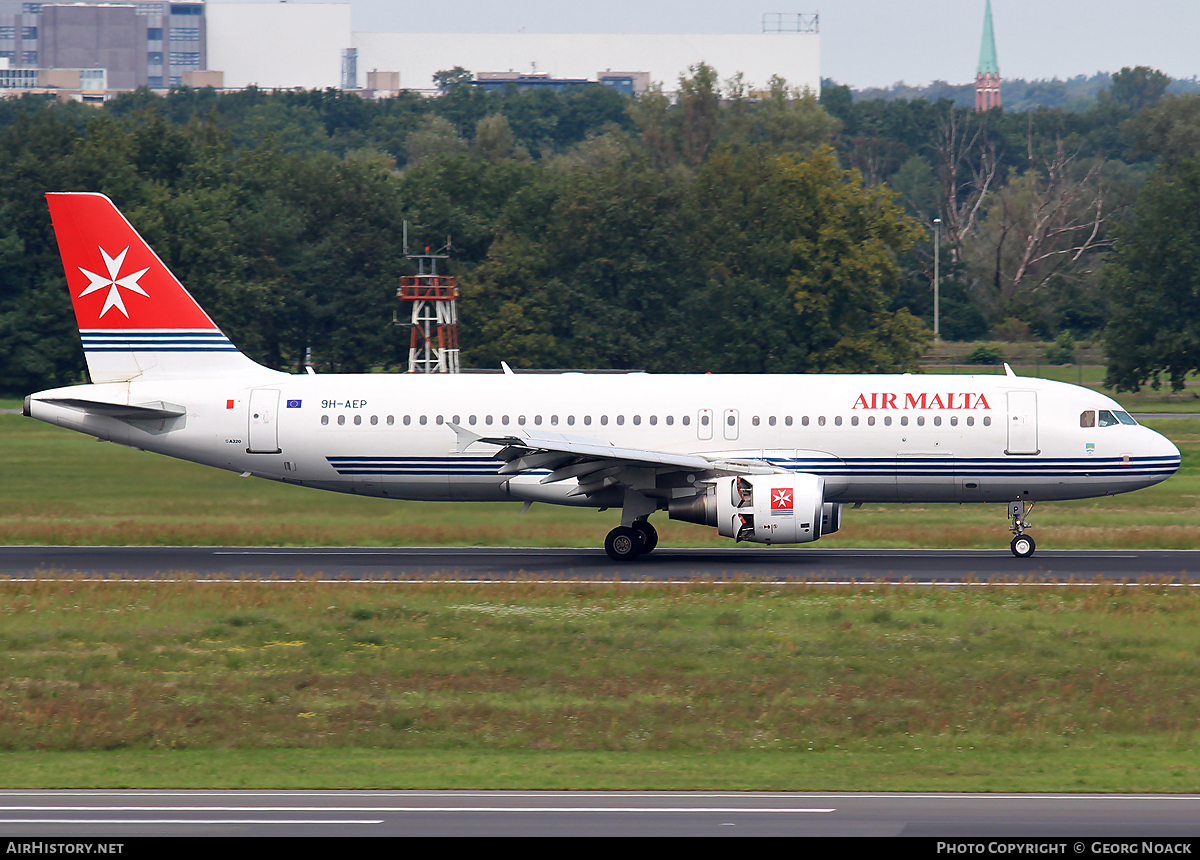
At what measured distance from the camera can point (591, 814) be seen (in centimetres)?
1502

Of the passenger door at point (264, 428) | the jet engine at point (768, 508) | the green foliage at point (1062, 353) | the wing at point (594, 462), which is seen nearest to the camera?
the jet engine at point (768, 508)

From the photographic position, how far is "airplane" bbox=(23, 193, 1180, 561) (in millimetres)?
33500

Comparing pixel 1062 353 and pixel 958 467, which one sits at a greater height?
pixel 1062 353

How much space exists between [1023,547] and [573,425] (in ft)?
35.0

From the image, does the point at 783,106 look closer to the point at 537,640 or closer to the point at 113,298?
the point at 113,298

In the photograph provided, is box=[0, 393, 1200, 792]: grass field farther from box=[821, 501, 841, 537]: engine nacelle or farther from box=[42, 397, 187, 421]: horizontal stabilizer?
box=[42, 397, 187, 421]: horizontal stabilizer

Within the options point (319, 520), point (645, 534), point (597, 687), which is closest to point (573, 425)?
point (645, 534)

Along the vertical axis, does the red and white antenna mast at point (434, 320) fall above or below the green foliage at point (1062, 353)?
above

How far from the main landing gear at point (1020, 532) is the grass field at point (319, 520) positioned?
2406 mm

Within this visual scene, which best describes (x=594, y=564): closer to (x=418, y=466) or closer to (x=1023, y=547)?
(x=418, y=466)

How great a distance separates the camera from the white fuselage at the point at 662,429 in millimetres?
33562

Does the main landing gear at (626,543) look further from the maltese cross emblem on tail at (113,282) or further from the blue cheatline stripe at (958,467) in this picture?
the maltese cross emblem on tail at (113,282)

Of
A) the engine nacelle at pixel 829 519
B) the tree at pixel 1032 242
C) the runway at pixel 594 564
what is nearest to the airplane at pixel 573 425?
the engine nacelle at pixel 829 519

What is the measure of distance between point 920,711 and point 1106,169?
142 metres
